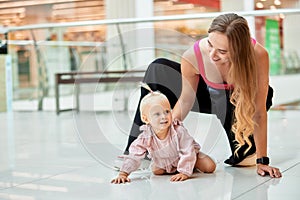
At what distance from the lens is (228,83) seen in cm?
218

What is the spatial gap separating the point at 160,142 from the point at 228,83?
362 millimetres

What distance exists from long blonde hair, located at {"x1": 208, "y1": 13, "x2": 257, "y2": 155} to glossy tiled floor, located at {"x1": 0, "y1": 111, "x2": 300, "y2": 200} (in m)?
0.24

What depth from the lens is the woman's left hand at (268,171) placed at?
2094mm

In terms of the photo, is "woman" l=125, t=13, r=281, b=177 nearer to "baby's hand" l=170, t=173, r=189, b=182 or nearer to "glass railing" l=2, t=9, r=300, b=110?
"baby's hand" l=170, t=173, r=189, b=182

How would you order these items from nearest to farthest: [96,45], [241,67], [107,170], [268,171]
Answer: [241,67] → [268,171] → [107,170] → [96,45]

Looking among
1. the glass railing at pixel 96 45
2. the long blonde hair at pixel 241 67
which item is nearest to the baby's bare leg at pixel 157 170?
the long blonde hair at pixel 241 67

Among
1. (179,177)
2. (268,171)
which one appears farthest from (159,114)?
(268,171)

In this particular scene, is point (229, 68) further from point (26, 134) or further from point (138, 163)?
point (26, 134)

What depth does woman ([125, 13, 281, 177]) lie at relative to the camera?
78.3 inches

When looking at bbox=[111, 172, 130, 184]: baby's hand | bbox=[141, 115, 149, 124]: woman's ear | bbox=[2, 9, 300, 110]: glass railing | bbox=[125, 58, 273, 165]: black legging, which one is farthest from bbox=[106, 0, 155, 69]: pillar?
bbox=[111, 172, 130, 184]: baby's hand

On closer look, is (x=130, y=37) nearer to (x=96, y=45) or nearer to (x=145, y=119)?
(x=96, y=45)

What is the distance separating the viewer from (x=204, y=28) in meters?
5.40

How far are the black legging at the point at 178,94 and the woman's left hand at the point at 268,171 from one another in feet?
0.71

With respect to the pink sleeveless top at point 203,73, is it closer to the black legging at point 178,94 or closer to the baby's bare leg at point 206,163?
the black legging at point 178,94
